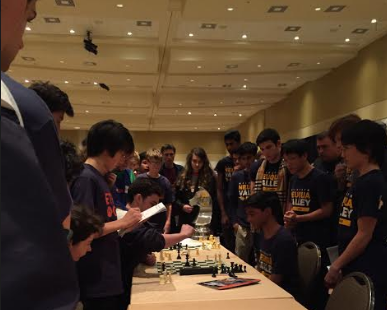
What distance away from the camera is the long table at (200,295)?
1.78 metres

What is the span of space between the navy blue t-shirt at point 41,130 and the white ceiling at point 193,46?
564cm

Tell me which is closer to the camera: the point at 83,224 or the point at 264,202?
the point at 83,224

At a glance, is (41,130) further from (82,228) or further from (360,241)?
(360,241)

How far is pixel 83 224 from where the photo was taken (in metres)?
1.78

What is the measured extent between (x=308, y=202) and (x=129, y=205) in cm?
130

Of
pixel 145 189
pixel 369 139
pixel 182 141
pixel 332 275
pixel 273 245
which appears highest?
pixel 182 141

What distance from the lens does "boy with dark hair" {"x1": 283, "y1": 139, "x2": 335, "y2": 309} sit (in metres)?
3.18

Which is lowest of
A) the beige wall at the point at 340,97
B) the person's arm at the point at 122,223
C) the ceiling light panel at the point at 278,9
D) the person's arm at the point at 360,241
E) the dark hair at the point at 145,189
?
the person's arm at the point at 360,241

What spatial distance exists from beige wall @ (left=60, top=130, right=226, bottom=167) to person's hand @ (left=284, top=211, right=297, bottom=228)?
60.8 ft

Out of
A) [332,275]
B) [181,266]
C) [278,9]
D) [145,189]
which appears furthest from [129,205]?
[278,9]

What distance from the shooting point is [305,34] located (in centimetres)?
766

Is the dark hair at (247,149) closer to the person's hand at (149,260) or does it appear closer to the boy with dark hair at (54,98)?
the person's hand at (149,260)

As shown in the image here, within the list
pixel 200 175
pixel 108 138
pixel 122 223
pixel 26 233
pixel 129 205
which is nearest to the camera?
pixel 26 233

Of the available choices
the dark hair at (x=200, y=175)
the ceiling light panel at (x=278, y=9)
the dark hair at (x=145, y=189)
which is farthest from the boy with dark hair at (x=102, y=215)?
the ceiling light panel at (x=278, y=9)
